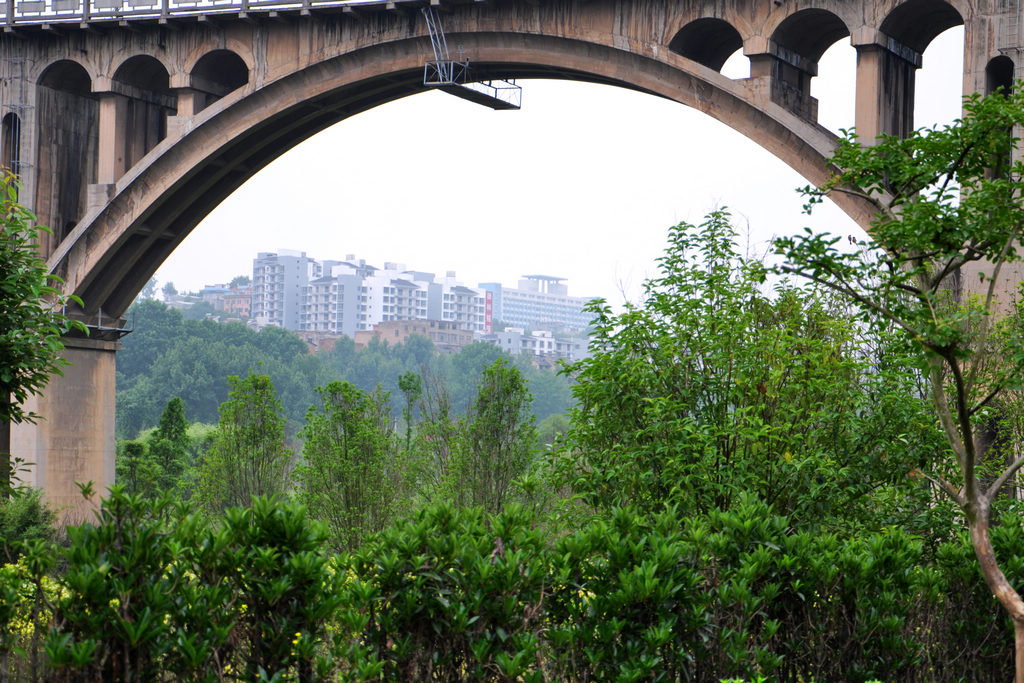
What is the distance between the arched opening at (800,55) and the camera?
19.0 meters

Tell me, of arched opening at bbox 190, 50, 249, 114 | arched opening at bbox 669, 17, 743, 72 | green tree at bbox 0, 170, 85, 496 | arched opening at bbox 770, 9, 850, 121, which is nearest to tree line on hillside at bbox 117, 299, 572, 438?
arched opening at bbox 190, 50, 249, 114

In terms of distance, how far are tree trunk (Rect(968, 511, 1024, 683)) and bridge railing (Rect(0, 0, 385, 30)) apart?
59.2 feet

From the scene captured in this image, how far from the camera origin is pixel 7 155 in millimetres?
27297

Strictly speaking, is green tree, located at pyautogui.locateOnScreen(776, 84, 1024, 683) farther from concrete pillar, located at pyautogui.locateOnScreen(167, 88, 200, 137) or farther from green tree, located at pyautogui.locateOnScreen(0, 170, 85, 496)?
concrete pillar, located at pyautogui.locateOnScreen(167, 88, 200, 137)

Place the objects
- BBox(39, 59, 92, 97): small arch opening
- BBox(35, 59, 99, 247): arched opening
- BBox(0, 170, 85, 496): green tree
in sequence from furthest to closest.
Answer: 1. BBox(39, 59, 92, 97): small arch opening
2. BBox(35, 59, 99, 247): arched opening
3. BBox(0, 170, 85, 496): green tree

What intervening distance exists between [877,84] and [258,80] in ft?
40.2

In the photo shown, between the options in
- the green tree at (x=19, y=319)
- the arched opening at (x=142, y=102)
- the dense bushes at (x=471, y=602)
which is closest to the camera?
the dense bushes at (x=471, y=602)

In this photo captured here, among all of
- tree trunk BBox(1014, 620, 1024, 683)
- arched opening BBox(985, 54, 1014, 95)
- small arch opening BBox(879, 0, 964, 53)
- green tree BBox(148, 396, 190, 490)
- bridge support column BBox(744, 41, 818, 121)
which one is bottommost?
green tree BBox(148, 396, 190, 490)

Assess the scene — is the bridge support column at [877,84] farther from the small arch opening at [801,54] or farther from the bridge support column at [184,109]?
the bridge support column at [184,109]

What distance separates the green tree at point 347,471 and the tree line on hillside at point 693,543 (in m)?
13.0

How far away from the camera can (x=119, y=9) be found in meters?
25.2

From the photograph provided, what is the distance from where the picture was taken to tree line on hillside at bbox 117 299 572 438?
102 metres

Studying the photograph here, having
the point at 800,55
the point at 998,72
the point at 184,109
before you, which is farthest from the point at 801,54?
the point at 184,109

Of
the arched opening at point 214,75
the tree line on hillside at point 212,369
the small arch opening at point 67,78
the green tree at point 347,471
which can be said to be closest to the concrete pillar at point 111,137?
the small arch opening at point 67,78
